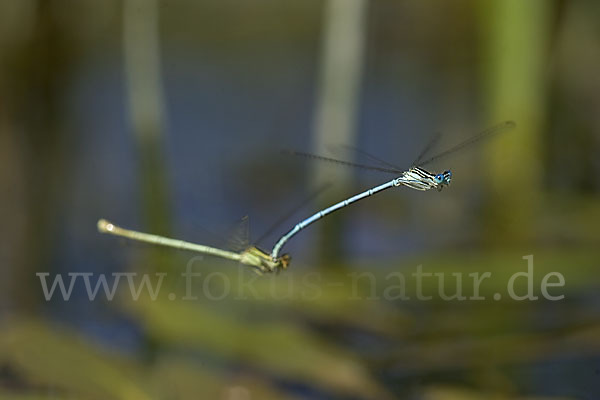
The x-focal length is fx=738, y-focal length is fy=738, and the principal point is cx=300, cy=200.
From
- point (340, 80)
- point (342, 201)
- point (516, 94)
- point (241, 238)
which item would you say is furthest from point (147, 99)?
point (342, 201)

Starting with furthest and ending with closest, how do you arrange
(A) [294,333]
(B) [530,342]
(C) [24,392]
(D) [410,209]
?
(D) [410,209] → (A) [294,333] → (B) [530,342] → (C) [24,392]

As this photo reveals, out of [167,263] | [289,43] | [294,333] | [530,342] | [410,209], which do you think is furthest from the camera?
[289,43]

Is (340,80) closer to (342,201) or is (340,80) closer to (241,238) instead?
(241,238)

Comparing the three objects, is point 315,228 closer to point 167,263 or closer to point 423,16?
point 167,263

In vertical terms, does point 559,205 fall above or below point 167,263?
above

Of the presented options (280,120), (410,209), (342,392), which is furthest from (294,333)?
(280,120)

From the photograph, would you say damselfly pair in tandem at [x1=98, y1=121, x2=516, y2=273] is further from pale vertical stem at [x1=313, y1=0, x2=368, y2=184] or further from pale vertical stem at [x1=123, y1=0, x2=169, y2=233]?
pale vertical stem at [x1=313, y1=0, x2=368, y2=184]
